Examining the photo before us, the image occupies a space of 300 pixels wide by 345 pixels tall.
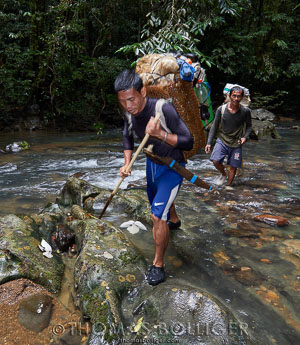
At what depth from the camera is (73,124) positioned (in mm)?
17422

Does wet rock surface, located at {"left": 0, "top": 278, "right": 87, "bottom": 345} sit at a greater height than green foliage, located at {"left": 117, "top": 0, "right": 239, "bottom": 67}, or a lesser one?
lesser

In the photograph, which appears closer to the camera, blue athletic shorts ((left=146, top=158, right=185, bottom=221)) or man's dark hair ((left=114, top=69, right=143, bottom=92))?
man's dark hair ((left=114, top=69, right=143, bottom=92))

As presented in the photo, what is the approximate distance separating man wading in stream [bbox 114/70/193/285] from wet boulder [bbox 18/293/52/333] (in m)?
1.03

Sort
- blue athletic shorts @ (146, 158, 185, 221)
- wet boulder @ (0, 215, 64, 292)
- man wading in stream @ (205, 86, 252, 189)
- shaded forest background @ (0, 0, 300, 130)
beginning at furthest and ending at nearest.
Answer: shaded forest background @ (0, 0, 300, 130)
man wading in stream @ (205, 86, 252, 189)
wet boulder @ (0, 215, 64, 292)
blue athletic shorts @ (146, 158, 185, 221)

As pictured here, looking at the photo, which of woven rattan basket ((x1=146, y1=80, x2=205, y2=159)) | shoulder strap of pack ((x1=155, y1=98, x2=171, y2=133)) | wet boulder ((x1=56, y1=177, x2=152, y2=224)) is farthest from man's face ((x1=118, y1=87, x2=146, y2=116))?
wet boulder ((x1=56, y1=177, x2=152, y2=224))

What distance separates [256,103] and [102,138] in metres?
10.9

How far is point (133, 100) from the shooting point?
280cm

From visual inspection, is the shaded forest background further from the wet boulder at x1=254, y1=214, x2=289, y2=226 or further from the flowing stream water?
the wet boulder at x1=254, y1=214, x2=289, y2=226

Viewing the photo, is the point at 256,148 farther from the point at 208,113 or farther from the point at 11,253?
the point at 11,253

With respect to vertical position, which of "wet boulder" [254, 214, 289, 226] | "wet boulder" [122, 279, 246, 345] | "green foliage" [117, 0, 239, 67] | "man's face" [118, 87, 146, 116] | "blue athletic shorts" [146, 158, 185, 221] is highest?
"green foliage" [117, 0, 239, 67]

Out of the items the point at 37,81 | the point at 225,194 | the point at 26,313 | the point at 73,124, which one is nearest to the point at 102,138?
the point at 73,124

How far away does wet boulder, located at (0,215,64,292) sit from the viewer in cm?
315

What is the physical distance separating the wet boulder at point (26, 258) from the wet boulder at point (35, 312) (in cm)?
21

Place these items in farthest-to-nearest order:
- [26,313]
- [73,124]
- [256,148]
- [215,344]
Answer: [73,124]
[256,148]
[26,313]
[215,344]
